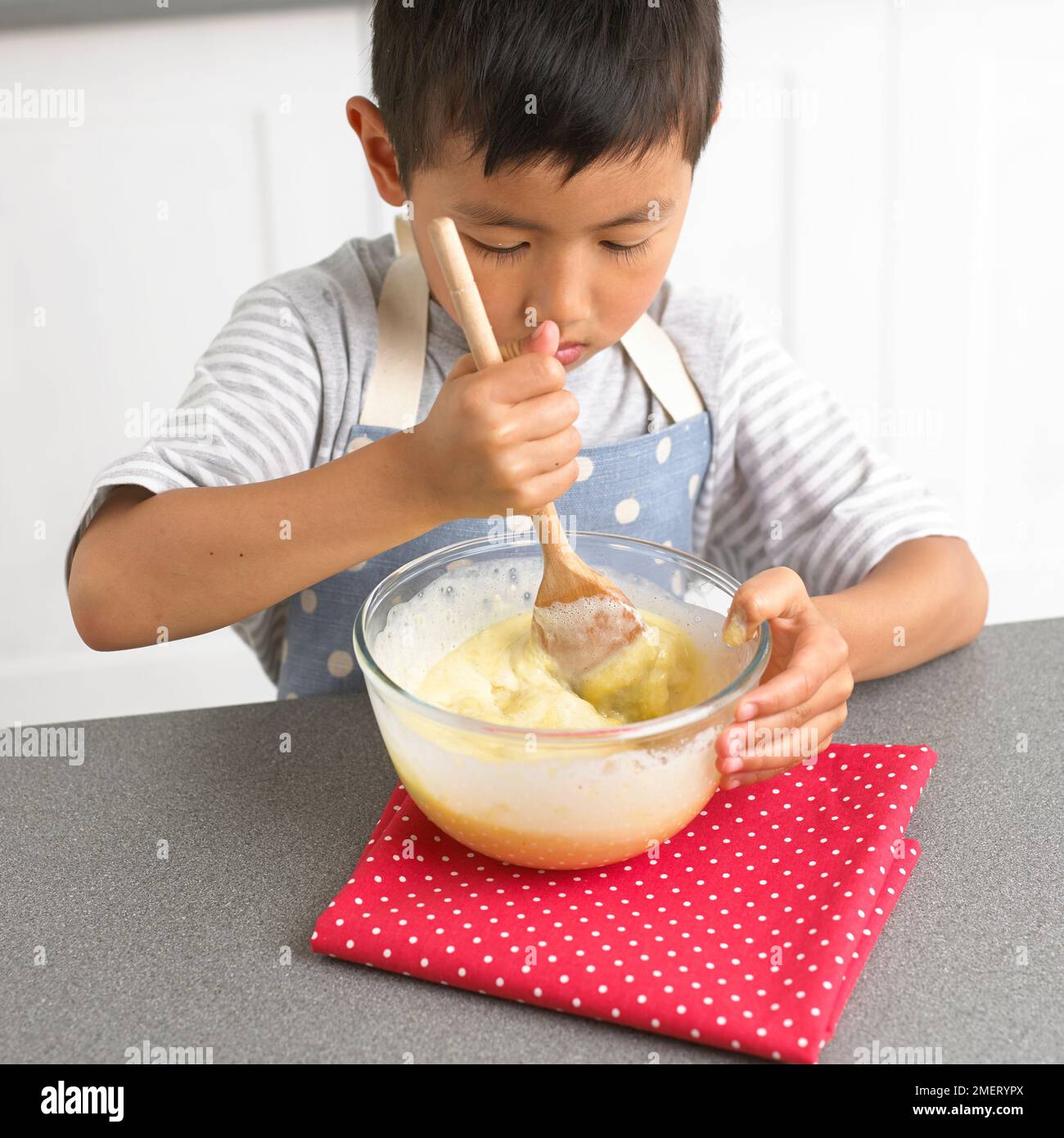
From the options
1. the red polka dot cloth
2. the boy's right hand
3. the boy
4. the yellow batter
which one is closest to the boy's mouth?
the boy

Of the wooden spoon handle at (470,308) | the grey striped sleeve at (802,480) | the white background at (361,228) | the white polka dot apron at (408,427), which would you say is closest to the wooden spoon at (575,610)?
the wooden spoon handle at (470,308)

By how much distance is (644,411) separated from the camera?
1.16 meters

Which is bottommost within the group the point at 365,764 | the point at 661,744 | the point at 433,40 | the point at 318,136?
the point at 365,764

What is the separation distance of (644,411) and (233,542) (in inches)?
18.2

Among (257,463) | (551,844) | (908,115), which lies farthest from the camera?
(908,115)

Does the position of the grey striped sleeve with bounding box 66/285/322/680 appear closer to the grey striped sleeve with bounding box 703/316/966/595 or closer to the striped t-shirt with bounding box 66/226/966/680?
the striped t-shirt with bounding box 66/226/966/680

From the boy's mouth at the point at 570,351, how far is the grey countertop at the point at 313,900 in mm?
315

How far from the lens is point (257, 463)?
3.35 feet

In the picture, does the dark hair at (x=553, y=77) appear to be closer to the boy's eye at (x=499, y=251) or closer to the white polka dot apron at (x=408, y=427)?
the boy's eye at (x=499, y=251)

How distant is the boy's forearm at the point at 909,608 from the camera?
95 centimetres

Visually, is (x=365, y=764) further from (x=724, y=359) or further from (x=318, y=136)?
(x=318, y=136)

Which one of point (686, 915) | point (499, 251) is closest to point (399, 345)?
point (499, 251)
